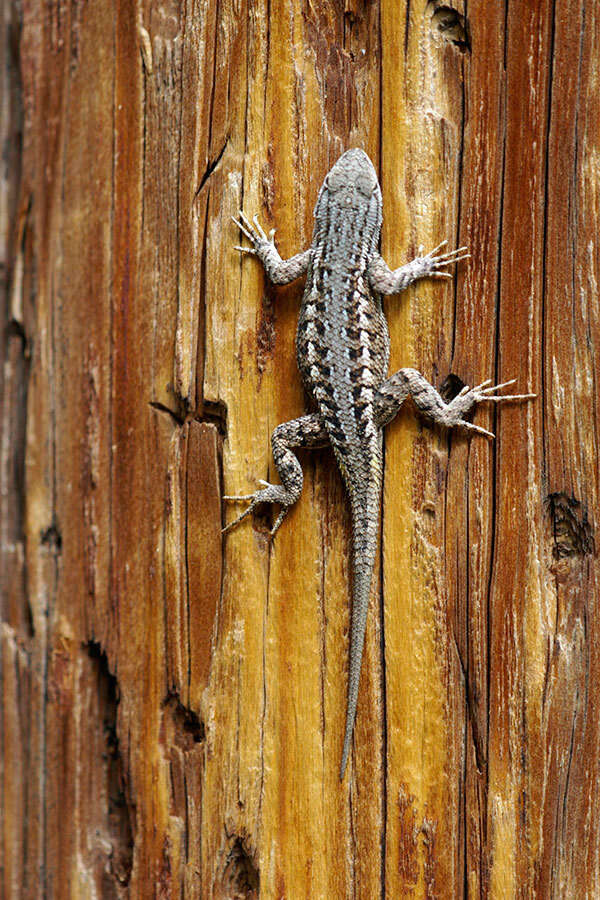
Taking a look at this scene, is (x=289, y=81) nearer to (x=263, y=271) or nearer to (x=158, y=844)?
(x=263, y=271)

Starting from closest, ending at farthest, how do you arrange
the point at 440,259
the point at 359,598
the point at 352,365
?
the point at 359,598, the point at 440,259, the point at 352,365

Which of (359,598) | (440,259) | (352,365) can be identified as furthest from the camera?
(352,365)

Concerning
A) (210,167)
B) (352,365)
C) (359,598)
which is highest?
(210,167)

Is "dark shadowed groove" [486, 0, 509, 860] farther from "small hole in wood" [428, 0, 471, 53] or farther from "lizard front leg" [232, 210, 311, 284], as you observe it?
"lizard front leg" [232, 210, 311, 284]

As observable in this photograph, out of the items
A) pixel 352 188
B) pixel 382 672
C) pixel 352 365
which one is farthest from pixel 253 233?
pixel 382 672

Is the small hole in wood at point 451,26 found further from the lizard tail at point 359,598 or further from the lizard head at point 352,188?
the lizard tail at point 359,598

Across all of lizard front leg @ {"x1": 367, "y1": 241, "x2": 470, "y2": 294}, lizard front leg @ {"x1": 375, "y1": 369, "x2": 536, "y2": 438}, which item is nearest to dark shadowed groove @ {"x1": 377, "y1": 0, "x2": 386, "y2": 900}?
lizard front leg @ {"x1": 375, "y1": 369, "x2": 536, "y2": 438}

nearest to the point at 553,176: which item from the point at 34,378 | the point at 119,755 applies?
the point at 34,378

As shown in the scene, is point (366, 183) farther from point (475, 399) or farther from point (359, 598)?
point (359, 598)
